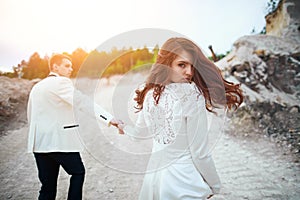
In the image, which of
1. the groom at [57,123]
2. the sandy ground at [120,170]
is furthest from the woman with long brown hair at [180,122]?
the sandy ground at [120,170]

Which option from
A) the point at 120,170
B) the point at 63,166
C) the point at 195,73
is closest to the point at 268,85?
the point at 120,170

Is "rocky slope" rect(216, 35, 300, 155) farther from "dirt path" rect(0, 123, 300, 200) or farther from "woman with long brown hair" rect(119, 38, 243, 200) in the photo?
"woman with long brown hair" rect(119, 38, 243, 200)

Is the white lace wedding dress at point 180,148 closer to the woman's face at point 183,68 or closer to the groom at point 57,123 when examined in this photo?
the woman's face at point 183,68

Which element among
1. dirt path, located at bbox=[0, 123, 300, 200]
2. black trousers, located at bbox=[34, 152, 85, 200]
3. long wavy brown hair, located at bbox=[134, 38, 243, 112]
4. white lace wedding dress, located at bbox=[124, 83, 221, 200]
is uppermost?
long wavy brown hair, located at bbox=[134, 38, 243, 112]

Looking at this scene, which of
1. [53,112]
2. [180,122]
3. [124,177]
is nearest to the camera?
[180,122]

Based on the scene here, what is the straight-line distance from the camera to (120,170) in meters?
2.55

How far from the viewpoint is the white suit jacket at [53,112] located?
1448mm

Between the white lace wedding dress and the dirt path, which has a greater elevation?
the white lace wedding dress

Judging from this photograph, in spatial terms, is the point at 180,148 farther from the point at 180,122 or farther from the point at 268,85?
the point at 268,85

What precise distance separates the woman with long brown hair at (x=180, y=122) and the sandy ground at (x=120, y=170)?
2.25 feet

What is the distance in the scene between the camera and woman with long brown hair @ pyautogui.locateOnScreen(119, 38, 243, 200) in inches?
39.2

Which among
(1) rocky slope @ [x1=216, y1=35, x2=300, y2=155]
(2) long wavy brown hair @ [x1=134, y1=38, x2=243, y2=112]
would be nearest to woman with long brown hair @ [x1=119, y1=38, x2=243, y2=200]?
(2) long wavy brown hair @ [x1=134, y1=38, x2=243, y2=112]

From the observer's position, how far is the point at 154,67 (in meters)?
1.18

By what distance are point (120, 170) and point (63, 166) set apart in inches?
42.9
